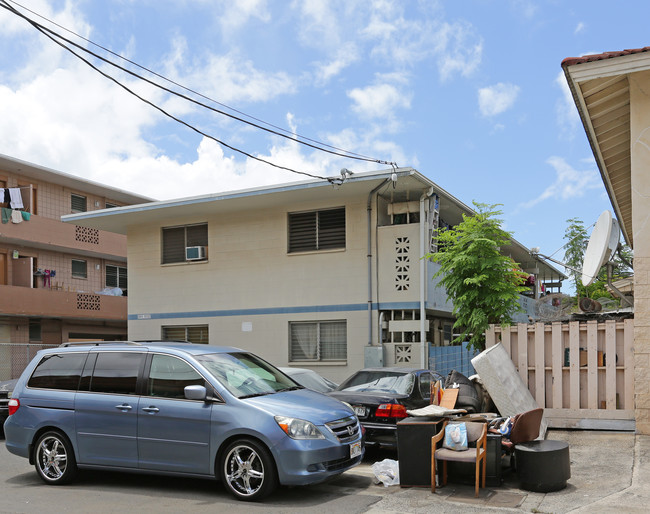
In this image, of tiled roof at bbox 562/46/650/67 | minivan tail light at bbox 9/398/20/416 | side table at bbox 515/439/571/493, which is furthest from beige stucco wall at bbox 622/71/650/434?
minivan tail light at bbox 9/398/20/416

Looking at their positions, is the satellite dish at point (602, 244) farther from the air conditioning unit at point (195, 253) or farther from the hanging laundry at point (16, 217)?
the hanging laundry at point (16, 217)

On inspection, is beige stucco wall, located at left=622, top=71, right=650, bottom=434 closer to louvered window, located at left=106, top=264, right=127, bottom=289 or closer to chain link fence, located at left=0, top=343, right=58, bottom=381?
chain link fence, located at left=0, top=343, right=58, bottom=381

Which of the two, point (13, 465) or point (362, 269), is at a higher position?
point (362, 269)

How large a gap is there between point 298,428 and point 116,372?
2.60m

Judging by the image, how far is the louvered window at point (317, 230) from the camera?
59.2 feet

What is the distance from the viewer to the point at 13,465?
1016cm

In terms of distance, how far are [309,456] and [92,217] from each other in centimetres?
1516

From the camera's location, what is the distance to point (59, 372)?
29.4ft

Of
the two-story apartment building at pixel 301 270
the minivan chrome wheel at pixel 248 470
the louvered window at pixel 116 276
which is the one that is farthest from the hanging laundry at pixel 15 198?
the minivan chrome wheel at pixel 248 470

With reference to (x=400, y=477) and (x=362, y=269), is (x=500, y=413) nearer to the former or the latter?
(x=400, y=477)

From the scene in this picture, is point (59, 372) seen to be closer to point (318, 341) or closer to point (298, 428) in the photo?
point (298, 428)

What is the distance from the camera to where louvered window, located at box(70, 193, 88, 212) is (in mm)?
30797

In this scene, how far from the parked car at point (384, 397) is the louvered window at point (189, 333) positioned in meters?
9.42

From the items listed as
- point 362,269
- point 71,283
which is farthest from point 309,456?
point 71,283
